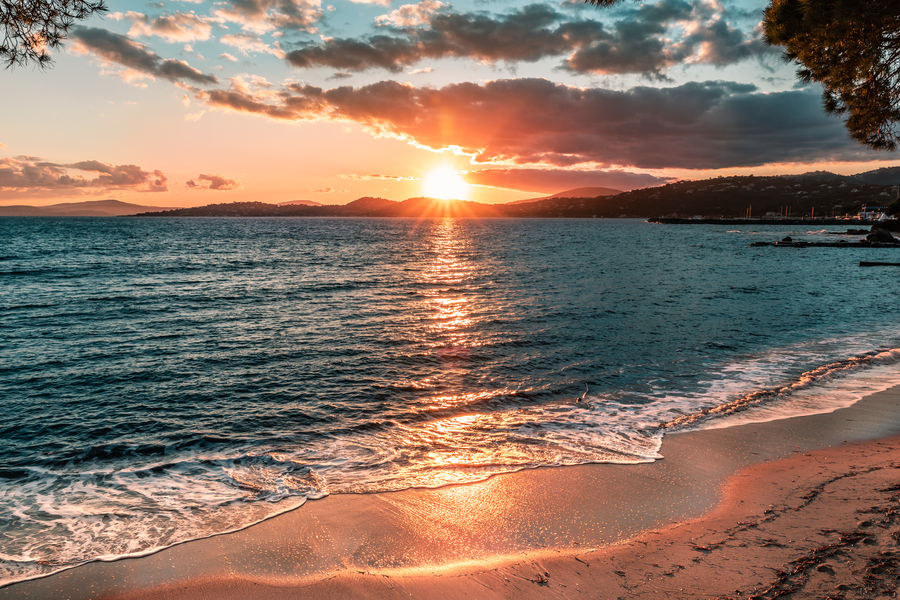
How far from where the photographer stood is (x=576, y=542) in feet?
24.2

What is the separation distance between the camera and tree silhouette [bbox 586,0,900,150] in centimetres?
1049

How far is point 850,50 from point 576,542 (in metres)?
13.7

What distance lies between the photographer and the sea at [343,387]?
9.52 metres

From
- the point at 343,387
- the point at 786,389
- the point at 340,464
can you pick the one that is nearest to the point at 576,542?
the point at 340,464

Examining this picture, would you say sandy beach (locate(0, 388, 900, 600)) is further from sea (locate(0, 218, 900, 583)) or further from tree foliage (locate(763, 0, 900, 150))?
tree foliage (locate(763, 0, 900, 150))

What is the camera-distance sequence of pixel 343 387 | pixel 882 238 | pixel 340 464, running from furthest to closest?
1. pixel 882 238
2. pixel 343 387
3. pixel 340 464

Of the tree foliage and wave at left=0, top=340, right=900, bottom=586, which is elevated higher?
the tree foliage

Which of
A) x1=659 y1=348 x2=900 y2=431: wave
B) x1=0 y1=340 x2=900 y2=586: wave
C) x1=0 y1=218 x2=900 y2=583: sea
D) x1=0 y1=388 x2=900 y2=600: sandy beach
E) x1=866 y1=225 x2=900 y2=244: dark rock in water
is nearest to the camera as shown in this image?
x1=0 y1=388 x2=900 y2=600: sandy beach

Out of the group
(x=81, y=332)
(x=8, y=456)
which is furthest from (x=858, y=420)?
(x=81, y=332)

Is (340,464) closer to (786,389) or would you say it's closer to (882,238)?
(786,389)

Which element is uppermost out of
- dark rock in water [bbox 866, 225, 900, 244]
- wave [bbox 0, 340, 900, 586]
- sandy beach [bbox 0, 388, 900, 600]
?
dark rock in water [bbox 866, 225, 900, 244]

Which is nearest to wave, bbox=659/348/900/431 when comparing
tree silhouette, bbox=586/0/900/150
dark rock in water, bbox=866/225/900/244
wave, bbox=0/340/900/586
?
wave, bbox=0/340/900/586

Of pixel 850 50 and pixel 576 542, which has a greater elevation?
pixel 850 50

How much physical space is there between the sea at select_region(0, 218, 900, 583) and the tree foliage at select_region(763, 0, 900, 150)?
826 centimetres
